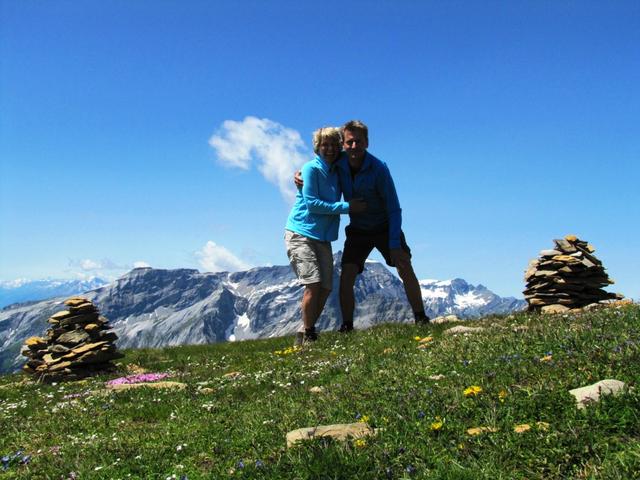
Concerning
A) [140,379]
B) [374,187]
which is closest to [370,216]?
[374,187]

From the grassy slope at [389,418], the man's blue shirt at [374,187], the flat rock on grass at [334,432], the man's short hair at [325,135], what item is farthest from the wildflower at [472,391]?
the man's short hair at [325,135]

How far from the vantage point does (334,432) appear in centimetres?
555

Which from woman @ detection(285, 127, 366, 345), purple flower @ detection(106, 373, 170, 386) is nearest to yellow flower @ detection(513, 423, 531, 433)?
woman @ detection(285, 127, 366, 345)

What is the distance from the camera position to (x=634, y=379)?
567cm

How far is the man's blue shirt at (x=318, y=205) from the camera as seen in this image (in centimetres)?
1280

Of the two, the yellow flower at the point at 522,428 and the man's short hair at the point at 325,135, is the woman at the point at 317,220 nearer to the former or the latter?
the man's short hair at the point at 325,135

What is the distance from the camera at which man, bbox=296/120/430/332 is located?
13265 mm

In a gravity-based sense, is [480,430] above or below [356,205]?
below

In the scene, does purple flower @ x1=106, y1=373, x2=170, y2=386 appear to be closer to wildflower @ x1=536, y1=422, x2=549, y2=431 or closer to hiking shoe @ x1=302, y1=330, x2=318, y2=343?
hiking shoe @ x1=302, y1=330, x2=318, y2=343

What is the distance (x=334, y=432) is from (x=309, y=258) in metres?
7.83

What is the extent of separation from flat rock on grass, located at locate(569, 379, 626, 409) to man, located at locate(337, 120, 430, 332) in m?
7.83

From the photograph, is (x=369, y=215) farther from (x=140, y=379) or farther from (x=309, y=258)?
(x=140, y=379)

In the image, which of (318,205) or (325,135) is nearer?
(318,205)

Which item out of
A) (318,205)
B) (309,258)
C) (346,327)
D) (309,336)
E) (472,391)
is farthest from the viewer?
(346,327)
